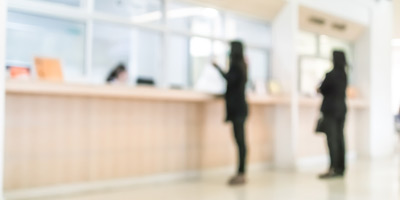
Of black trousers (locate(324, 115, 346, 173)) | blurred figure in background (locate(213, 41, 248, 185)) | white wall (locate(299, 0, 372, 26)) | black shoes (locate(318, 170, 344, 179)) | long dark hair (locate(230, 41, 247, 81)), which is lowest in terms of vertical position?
black shoes (locate(318, 170, 344, 179))

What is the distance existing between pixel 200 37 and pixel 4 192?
3.25 metres

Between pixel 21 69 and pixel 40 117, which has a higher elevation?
pixel 21 69

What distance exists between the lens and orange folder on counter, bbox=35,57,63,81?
4078mm

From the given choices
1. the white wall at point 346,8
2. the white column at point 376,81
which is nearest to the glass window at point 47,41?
the white wall at point 346,8

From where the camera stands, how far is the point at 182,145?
541cm

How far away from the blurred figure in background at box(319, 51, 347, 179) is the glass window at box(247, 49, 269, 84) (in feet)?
4.83

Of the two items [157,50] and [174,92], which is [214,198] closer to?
[174,92]

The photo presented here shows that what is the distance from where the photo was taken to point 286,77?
21.2 feet

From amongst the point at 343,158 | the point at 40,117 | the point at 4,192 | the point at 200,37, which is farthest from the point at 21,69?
the point at 343,158

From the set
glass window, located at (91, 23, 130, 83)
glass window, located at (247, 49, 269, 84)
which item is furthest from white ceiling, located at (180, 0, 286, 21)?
glass window, located at (91, 23, 130, 83)

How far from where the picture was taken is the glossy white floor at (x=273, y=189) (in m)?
4.16

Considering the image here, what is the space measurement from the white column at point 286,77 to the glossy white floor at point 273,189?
566mm

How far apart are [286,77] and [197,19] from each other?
66.7 inches

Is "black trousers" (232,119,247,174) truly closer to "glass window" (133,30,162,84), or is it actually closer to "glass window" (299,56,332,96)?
"glass window" (133,30,162,84)
